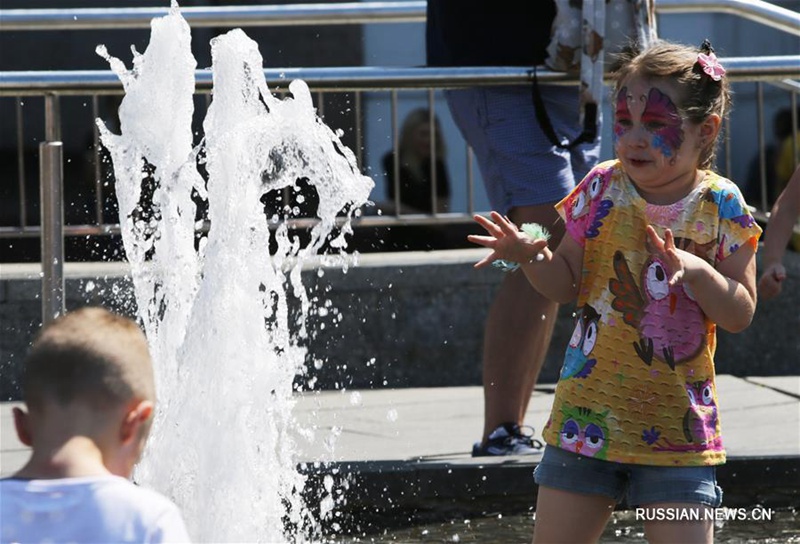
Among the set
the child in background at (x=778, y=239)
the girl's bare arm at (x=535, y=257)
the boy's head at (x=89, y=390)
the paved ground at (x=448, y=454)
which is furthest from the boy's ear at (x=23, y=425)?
the paved ground at (x=448, y=454)

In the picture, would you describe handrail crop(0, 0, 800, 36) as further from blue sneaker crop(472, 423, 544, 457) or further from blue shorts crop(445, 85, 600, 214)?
blue sneaker crop(472, 423, 544, 457)

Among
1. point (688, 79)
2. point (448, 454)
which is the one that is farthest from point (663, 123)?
point (448, 454)

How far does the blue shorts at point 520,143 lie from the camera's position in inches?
192

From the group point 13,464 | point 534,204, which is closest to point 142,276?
point 13,464

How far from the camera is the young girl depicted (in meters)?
3.24

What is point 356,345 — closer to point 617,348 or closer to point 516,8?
point 516,8

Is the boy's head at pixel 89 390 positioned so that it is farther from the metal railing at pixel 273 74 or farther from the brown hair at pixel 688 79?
the metal railing at pixel 273 74

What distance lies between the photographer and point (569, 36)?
4969 millimetres

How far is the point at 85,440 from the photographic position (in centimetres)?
219

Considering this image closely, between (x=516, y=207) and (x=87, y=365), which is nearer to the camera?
(x=87, y=365)

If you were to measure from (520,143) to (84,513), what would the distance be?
300 cm

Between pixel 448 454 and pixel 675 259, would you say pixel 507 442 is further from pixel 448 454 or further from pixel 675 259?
pixel 675 259

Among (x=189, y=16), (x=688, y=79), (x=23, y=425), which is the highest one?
(x=189, y=16)

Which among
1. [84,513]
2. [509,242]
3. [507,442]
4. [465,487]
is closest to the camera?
[84,513]
